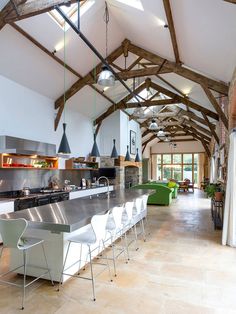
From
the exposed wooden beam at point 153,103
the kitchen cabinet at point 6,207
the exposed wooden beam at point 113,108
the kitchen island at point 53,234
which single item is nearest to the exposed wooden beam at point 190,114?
the exposed wooden beam at point 153,103

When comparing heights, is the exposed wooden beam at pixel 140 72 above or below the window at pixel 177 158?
above

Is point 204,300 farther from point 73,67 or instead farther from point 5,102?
point 73,67

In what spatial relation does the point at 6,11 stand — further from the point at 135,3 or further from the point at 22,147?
the point at 22,147

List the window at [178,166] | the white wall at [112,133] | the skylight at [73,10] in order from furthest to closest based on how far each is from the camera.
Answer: the window at [178,166]
the white wall at [112,133]
the skylight at [73,10]

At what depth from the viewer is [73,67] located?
6.67m

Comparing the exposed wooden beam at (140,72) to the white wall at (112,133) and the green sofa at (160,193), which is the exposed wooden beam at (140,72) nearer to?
the white wall at (112,133)

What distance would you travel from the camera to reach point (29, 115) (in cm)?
637

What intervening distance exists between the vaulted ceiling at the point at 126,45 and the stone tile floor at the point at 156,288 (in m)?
3.56

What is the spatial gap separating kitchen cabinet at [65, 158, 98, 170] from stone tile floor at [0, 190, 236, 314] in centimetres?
390

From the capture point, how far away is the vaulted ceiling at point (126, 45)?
382 cm

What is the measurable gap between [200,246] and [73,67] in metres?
5.53

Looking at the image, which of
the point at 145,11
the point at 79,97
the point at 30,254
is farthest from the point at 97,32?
the point at 30,254

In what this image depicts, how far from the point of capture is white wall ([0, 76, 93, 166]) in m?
5.61

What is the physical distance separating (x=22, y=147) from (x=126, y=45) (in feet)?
13.1
